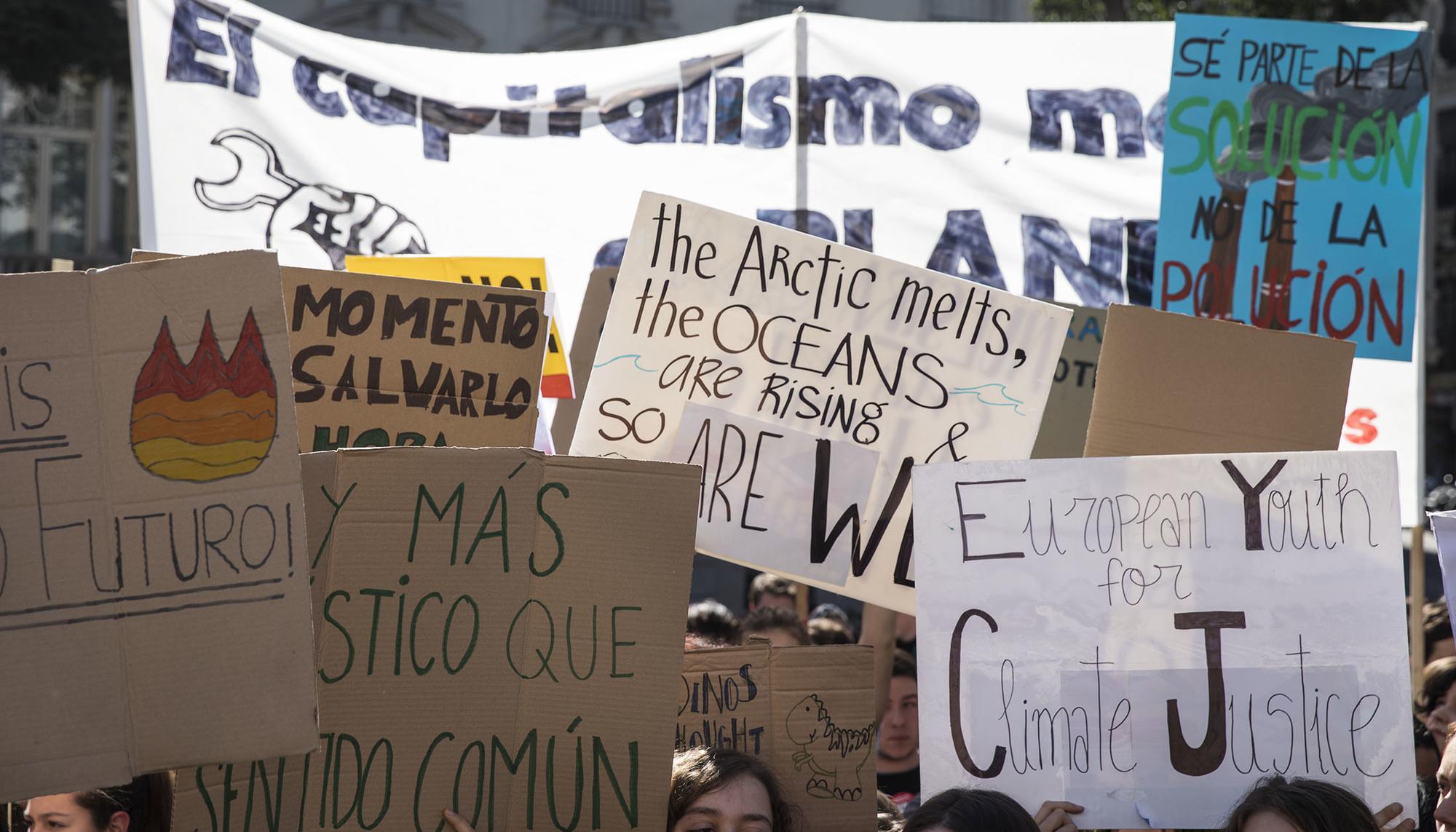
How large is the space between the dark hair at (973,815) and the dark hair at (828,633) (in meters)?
2.11

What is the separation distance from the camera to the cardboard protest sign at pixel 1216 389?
3119mm

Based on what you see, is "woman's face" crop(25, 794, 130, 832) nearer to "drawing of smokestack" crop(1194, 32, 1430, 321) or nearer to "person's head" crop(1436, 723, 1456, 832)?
"person's head" crop(1436, 723, 1456, 832)

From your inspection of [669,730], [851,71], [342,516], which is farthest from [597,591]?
[851,71]

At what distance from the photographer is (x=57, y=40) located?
1449 cm

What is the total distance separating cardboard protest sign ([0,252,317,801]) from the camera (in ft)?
7.06

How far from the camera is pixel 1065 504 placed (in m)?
2.77

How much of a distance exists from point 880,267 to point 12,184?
16864 mm

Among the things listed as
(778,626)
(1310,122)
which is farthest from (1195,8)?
(778,626)

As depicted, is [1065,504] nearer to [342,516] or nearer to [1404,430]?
[342,516]

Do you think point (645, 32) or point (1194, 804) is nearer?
point (1194, 804)

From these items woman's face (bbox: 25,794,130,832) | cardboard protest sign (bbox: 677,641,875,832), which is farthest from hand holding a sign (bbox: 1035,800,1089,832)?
woman's face (bbox: 25,794,130,832)

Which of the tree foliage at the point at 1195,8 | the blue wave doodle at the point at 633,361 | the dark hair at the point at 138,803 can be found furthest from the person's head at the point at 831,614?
the tree foliage at the point at 1195,8

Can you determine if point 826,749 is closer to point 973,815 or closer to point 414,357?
point 973,815

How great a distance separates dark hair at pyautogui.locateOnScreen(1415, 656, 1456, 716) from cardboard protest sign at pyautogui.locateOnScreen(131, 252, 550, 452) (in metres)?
2.58
